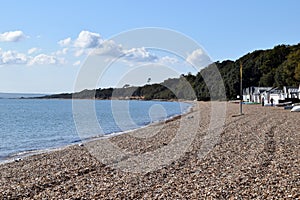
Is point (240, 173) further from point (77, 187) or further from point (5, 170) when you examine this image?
point (5, 170)

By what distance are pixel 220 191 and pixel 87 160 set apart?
7723mm

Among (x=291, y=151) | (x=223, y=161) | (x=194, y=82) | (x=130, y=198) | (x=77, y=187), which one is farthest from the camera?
(x=194, y=82)

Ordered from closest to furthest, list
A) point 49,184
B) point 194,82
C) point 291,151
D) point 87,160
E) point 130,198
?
point 130,198 → point 49,184 → point 291,151 → point 87,160 → point 194,82

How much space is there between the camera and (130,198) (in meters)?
8.41

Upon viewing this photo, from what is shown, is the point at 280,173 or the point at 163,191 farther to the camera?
the point at 280,173

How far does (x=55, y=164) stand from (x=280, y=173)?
315 inches

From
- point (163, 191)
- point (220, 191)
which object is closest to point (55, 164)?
point (163, 191)

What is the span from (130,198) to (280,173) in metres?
3.83

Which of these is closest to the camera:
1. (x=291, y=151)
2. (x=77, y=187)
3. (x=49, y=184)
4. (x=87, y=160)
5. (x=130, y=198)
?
(x=130, y=198)

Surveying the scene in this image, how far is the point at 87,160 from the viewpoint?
1522cm

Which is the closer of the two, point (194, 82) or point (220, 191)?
point (220, 191)

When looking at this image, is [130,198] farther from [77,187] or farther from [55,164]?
[55,164]

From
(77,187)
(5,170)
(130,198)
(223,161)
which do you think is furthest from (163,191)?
(5,170)

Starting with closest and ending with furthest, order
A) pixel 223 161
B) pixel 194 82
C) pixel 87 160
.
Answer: pixel 223 161 < pixel 87 160 < pixel 194 82
